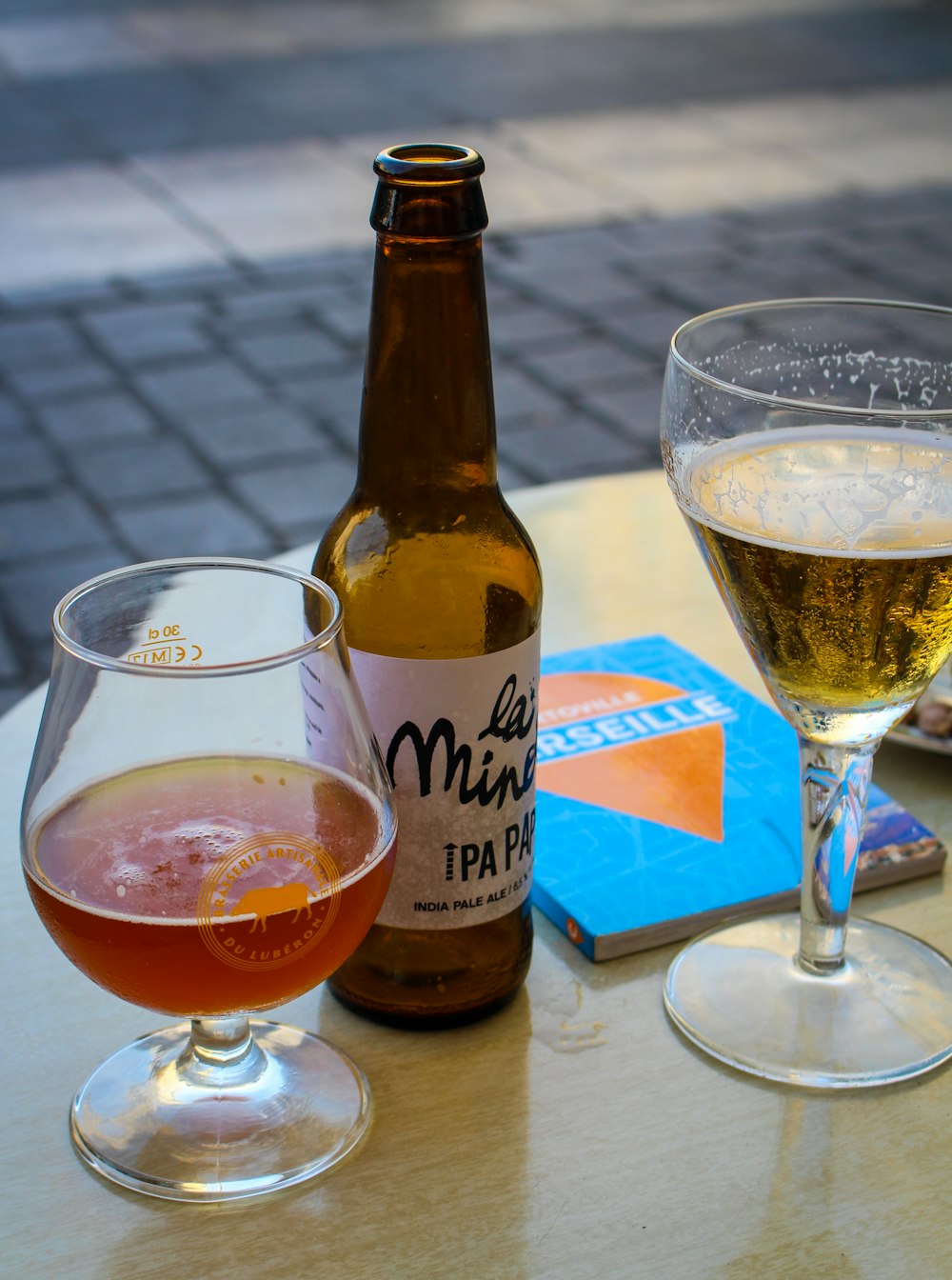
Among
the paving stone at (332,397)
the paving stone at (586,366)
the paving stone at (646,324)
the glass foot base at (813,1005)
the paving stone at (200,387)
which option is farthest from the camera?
the paving stone at (646,324)

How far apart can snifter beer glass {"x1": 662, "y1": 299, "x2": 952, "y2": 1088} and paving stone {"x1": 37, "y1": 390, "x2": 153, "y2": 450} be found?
2.51 metres

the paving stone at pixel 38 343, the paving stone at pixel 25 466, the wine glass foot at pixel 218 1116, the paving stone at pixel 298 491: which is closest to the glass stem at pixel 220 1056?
the wine glass foot at pixel 218 1116

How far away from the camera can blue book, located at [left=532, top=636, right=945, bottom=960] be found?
80 cm

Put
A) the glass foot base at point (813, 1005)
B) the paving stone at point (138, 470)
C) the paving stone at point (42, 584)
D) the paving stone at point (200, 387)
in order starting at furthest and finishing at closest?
the paving stone at point (200, 387) < the paving stone at point (138, 470) < the paving stone at point (42, 584) < the glass foot base at point (813, 1005)

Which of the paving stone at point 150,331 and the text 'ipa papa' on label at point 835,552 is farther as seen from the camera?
the paving stone at point 150,331

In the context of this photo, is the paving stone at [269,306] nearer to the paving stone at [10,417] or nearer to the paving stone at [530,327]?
the paving stone at [530,327]

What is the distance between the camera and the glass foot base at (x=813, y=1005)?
0.70 metres

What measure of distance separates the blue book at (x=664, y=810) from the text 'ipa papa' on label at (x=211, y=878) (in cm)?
20

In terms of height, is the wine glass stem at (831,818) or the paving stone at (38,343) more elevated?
the wine glass stem at (831,818)

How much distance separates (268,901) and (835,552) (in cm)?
26

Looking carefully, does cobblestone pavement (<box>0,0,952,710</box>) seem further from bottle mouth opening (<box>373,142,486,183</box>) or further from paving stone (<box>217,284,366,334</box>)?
bottle mouth opening (<box>373,142,486,183</box>)

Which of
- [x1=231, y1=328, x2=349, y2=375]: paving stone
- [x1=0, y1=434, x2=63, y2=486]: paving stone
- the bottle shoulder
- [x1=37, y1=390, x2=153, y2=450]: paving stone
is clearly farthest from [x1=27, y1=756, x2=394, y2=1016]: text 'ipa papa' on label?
[x1=231, y1=328, x2=349, y2=375]: paving stone

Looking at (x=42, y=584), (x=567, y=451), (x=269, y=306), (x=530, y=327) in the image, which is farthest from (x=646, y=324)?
(x=42, y=584)

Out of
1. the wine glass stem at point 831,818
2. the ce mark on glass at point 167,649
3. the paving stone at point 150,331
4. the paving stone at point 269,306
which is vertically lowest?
the paving stone at point 150,331
